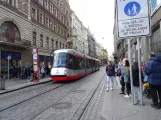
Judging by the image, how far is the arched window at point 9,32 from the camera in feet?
80.0

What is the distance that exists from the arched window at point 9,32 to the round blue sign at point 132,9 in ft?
63.9

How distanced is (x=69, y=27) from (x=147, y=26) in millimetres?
54106

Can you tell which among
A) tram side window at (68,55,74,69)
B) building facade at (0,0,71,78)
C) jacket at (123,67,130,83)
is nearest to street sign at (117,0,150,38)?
jacket at (123,67,130,83)

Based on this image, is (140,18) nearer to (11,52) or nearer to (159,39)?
(159,39)

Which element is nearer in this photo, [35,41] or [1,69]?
[1,69]

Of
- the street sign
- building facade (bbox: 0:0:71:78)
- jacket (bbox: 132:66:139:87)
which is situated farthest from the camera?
building facade (bbox: 0:0:71:78)

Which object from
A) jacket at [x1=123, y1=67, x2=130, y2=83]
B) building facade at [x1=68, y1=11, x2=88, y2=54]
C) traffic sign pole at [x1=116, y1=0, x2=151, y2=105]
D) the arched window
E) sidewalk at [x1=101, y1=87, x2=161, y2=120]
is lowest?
sidewalk at [x1=101, y1=87, x2=161, y2=120]

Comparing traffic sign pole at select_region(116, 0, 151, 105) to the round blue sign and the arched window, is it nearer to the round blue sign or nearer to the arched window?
Answer: the round blue sign

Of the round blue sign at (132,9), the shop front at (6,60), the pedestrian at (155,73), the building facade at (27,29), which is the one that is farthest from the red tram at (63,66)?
the pedestrian at (155,73)

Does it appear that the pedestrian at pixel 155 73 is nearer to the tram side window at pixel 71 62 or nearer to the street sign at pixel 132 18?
the street sign at pixel 132 18

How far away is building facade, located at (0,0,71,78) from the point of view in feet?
82.4

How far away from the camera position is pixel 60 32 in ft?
166

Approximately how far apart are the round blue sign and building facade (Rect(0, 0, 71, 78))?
1890 centimetres

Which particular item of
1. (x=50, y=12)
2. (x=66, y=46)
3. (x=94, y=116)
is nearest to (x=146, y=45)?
(x=94, y=116)
